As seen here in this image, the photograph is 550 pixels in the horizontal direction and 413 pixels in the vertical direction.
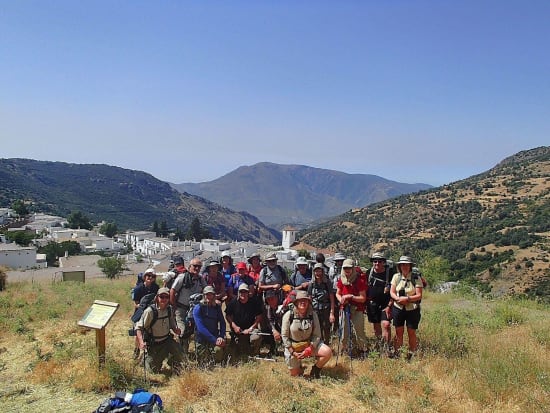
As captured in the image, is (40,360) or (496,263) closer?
(40,360)

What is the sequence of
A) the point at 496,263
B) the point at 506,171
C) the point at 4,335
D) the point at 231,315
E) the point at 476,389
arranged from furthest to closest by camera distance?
the point at 506,171 → the point at 496,263 → the point at 4,335 → the point at 231,315 → the point at 476,389

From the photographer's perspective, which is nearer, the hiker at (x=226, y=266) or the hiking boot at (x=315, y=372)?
the hiking boot at (x=315, y=372)

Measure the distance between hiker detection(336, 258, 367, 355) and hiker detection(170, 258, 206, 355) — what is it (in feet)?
7.79

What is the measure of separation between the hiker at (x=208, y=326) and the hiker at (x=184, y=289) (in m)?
0.52

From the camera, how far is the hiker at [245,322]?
6.72m

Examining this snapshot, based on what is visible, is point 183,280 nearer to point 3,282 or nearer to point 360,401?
point 360,401

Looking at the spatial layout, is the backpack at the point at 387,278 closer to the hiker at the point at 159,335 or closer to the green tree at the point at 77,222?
the hiker at the point at 159,335

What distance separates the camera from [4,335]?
859 cm

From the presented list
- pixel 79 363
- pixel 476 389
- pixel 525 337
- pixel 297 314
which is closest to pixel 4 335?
pixel 79 363

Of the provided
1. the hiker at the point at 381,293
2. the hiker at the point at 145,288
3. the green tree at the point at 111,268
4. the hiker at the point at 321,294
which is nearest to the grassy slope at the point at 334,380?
the hiker at the point at 381,293

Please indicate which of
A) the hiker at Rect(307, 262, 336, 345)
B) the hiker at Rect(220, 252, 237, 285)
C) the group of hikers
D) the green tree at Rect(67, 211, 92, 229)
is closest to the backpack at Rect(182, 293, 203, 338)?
the group of hikers

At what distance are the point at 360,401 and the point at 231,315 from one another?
2.60 m

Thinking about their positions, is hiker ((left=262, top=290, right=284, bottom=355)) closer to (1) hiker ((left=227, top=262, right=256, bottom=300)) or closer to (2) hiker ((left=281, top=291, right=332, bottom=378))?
Answer: (1) hiker ((left=227, top=262, right=256, bottom=300))

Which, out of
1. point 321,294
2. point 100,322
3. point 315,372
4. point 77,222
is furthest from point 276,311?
point 77,222
